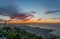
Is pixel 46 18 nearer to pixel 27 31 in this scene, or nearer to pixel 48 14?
pixel 48 14

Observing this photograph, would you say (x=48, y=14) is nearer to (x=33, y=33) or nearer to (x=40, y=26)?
(x=40, y=26)

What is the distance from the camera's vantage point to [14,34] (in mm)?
1506

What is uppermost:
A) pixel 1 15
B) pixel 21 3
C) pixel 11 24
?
pixel 21 3

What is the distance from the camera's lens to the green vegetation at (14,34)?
58.9 inches

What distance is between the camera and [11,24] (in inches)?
61.7

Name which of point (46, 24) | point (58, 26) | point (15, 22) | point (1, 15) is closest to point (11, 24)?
point (15, 22)

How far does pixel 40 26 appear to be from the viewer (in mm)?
1524

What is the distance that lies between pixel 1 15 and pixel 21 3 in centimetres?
29

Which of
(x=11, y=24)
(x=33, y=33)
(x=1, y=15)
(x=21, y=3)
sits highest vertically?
(x=21, y=3)

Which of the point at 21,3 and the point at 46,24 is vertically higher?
the point at 21,3

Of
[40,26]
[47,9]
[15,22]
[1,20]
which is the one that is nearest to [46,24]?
[40,26]

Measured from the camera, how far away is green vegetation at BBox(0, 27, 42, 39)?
58.9 inches

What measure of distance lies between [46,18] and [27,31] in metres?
0.28

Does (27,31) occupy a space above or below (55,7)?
below
